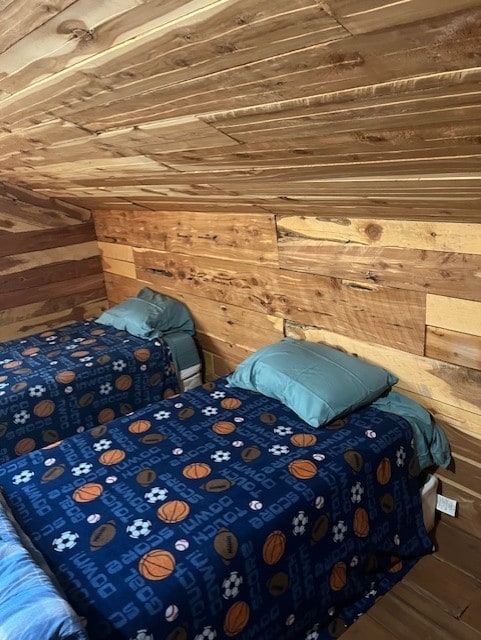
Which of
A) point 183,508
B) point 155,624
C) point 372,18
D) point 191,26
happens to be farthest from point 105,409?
point 372,18

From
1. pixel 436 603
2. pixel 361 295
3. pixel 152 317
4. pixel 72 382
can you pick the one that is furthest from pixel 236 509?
pixel 152 317

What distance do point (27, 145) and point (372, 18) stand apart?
1.78 m

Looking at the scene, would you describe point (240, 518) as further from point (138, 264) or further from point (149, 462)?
point (138, 264)

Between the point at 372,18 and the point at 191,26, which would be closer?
the point at 372,18

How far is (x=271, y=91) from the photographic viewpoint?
1.02 meters

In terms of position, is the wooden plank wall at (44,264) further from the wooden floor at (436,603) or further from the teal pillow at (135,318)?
the wooden floor at (436,603)

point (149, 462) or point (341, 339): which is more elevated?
point (341, 339)

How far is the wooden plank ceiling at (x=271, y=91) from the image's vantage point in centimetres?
77

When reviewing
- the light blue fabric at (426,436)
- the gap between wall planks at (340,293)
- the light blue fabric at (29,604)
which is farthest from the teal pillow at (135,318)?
the light blue fabric at (29,604)

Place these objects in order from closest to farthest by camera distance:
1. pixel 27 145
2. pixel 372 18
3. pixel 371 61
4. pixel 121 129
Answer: pixel 372 18 → pixel 371 61 → pixel 121 129 → pixel 27 145

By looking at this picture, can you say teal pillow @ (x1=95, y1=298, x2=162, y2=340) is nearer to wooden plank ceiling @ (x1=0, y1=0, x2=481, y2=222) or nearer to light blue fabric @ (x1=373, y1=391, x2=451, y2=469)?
wooden plank ceiling @ (x1=0, y1=0, x2=481, y2=222)

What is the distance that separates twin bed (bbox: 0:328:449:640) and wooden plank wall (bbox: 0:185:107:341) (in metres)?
1.87

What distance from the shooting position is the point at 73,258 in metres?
3.81

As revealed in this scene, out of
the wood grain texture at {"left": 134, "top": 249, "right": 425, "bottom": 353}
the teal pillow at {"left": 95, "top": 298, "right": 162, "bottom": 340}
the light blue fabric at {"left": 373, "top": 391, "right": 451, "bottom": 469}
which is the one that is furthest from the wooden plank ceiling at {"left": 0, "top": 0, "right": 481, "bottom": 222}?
the teal pillow at {"left": 95, "top": 298, "right": 162, "bottom": 340}
